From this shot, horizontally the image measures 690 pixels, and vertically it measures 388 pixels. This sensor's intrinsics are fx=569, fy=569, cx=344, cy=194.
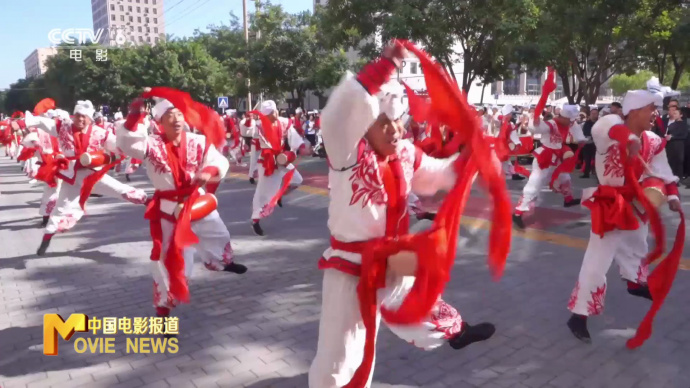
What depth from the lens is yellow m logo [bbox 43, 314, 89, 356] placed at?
13.1ft

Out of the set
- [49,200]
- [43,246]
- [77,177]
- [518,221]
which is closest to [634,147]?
[518,221]

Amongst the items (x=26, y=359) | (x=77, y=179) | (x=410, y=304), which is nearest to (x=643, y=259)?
(x=410, y=304)

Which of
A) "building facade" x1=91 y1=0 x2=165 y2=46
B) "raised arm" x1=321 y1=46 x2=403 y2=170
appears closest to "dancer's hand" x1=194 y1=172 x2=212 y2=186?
"raised arm" x1=321 y1=46 x2=403 y2=170

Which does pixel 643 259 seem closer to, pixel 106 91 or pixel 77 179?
pixel 77 179

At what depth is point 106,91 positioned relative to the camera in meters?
41.3

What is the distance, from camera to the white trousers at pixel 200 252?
13.4 ft

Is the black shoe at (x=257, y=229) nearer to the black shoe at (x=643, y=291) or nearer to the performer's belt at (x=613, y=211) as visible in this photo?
the performer's belt at (x=613, y=211)

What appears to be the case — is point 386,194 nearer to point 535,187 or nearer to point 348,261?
point 348,261

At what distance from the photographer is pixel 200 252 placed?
15.2 ft

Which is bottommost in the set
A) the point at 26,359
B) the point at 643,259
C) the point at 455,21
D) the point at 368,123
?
the point at 26,359

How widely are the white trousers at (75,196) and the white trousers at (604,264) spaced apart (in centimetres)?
467

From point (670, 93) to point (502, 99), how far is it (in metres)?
44.8

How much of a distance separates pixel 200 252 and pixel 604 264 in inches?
120

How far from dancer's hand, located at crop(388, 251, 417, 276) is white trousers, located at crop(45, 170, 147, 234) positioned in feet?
15.7
